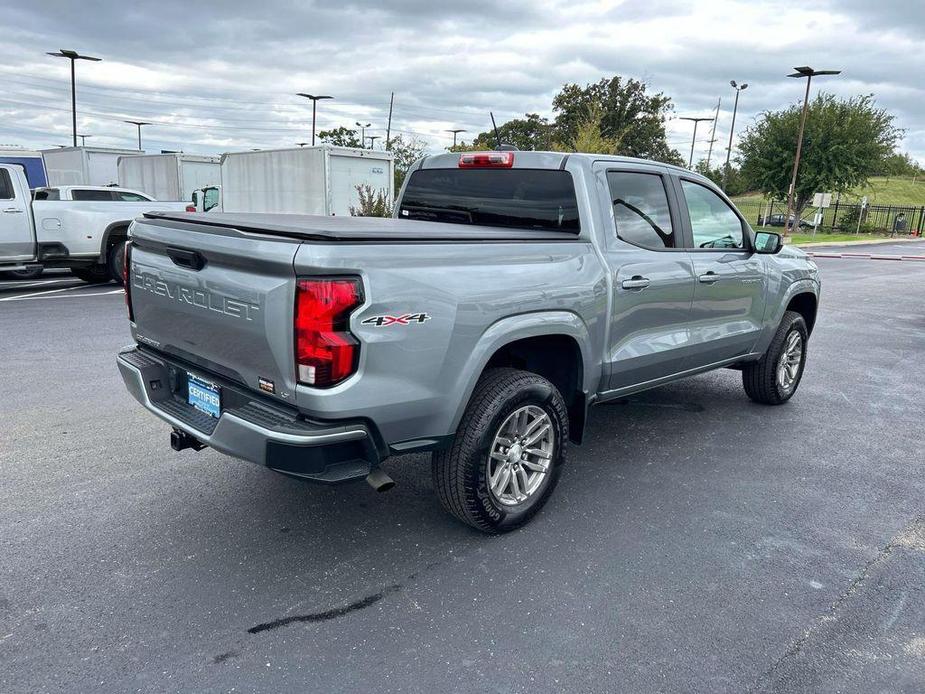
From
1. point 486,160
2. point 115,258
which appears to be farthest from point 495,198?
point 115,258

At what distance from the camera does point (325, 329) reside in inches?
101

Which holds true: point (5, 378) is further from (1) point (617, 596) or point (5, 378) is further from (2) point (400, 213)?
(1) point (617, 596)

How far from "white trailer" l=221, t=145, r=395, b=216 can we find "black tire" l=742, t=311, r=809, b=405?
13870 millimetres

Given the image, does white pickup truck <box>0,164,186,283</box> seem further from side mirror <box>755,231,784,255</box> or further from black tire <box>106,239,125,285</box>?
side mirror <box>755,231,784,255</box>

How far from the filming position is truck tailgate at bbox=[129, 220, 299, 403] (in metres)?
2.65

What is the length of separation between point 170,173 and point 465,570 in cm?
2241

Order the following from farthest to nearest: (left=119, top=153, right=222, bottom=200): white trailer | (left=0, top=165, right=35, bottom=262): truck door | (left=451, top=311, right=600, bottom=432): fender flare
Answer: (left=119, top=153, right=222, bottom=200): white trailer < (left=0, top=165, right=35, bottom=262): truck door < (left=451, top=311, right=600, bottom=432): fender flare

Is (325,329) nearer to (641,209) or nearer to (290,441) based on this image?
(290,441)

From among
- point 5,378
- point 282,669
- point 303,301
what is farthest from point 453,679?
point 5,378

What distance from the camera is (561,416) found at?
3537 mm

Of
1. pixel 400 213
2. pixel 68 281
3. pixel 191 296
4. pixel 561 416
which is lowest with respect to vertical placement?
pixel 68 281

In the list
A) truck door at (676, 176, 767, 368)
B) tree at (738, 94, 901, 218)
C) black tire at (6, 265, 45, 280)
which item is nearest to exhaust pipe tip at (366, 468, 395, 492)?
truck door at (676, 176, 767, 368)

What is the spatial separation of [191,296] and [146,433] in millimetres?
2057

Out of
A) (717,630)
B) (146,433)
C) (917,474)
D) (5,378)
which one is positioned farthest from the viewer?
(5,378)
